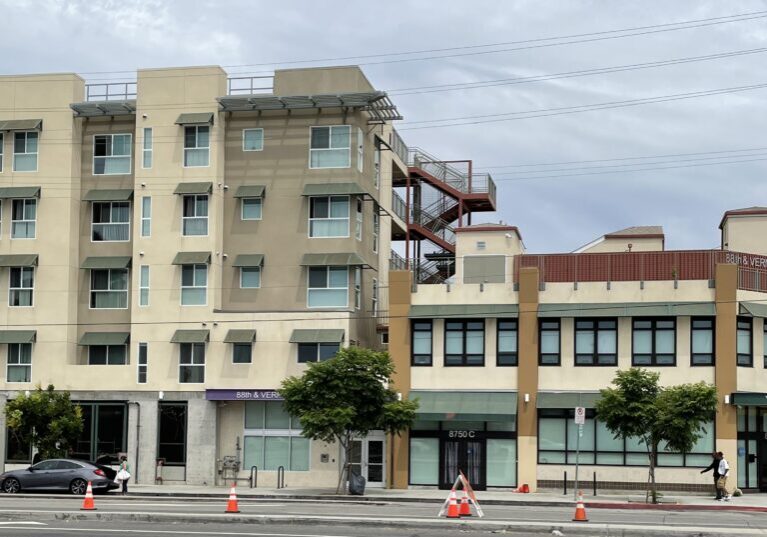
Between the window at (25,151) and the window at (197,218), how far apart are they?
24.4 feet

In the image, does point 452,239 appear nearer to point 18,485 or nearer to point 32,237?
point 32,237

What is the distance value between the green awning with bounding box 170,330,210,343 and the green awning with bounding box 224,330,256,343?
89 centimetres

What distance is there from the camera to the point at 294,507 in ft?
113

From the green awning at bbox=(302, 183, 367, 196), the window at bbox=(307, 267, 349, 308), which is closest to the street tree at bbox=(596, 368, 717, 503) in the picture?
the window at bbox=(307, 267, 349, 308)

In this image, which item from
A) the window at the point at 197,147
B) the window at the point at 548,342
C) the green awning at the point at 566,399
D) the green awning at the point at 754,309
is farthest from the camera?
the window at the point at 197,147

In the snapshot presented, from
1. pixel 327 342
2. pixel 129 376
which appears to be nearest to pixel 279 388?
pixel 327 342

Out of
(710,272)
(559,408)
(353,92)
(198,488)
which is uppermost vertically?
(353,92)

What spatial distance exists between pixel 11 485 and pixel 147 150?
16526 mm

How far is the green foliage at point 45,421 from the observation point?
155 feet

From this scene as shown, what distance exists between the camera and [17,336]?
170ft


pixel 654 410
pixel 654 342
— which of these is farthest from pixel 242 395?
pixel 654 410

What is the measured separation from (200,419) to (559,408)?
14788mm

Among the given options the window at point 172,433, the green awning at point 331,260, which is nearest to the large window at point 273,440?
the window at point 172,433

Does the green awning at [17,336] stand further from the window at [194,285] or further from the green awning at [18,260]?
the window at [194,285]
